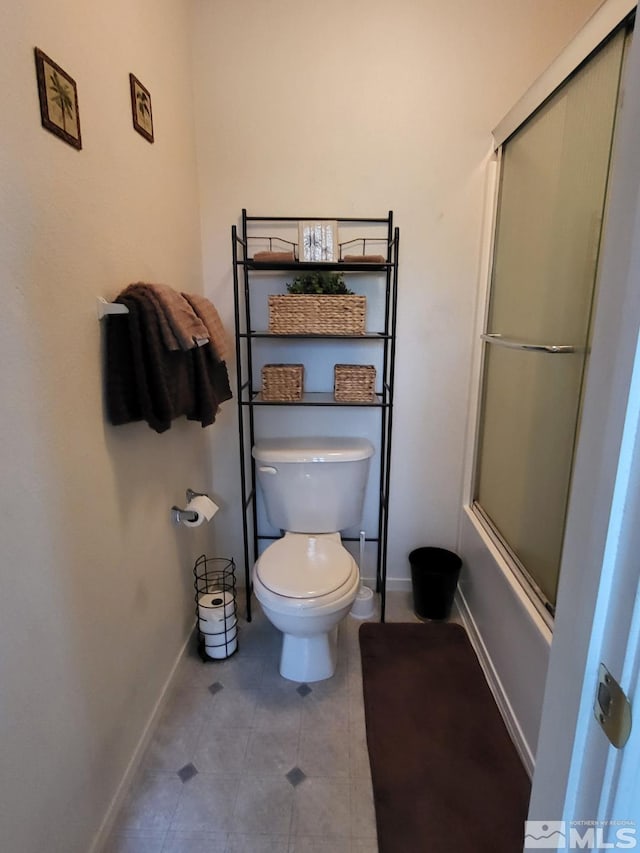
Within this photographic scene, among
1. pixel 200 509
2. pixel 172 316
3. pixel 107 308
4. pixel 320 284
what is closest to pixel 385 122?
pixel 320 284

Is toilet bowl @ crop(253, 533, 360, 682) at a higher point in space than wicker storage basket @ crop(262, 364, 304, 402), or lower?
lower

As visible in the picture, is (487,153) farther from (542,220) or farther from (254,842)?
(254,842)

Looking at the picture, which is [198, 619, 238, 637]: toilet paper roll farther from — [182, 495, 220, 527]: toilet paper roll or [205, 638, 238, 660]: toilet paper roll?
[182, 495, 220, 527]: toilet paper roll

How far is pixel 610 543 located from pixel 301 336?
1472mm

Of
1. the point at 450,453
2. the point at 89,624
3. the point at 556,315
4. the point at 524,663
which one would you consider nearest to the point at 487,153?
the point at 556,315

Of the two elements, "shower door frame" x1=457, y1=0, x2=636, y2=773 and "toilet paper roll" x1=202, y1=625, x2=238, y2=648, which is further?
"toilet paper roll" x1=202, y1=625, x2=238, y2=648

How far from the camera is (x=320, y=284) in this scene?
1.83m

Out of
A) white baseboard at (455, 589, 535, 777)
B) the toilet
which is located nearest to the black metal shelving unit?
the toilet

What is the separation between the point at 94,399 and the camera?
1.16 metres

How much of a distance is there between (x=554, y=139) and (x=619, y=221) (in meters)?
1.25

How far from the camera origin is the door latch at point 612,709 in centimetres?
45

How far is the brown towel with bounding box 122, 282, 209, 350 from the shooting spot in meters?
1.29

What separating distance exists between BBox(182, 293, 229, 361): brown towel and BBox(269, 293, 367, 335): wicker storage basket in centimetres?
28

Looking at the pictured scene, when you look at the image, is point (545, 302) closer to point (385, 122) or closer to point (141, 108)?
point (385, 122)
